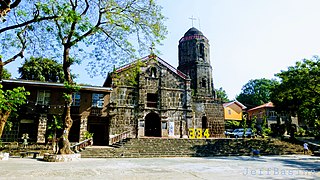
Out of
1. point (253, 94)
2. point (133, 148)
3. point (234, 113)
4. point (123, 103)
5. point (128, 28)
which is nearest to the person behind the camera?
point (128, 28)

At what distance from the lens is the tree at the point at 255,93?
50562 mm

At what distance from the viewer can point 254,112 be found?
40.7m

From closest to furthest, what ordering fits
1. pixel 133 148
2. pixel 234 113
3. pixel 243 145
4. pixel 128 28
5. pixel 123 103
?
pixel 128 28 < pixel 133 148 < pixel 243 145 < pixel 123 103 < pixel 234 113

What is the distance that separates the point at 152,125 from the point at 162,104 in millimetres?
2516

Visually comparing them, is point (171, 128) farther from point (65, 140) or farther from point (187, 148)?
point (65, 140)

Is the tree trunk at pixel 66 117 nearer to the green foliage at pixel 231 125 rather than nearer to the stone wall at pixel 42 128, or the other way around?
the stone wall at pixel 42 128

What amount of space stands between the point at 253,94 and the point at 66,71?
48.2m

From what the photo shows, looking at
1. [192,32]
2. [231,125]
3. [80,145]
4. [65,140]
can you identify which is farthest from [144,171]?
[231,125]

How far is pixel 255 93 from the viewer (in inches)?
2066

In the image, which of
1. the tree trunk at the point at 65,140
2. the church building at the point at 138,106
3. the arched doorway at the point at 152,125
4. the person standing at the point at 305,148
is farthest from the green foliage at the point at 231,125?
the tree trunk at the point at 65,140

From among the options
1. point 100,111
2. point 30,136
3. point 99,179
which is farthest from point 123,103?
point 99,179

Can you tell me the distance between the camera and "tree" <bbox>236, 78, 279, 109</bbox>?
50.6 meters

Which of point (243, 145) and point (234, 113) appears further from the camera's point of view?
point (234, 113)

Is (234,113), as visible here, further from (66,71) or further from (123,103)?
(66,71)
